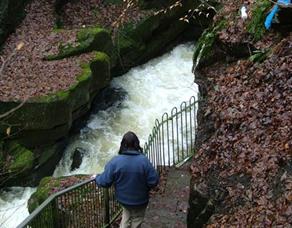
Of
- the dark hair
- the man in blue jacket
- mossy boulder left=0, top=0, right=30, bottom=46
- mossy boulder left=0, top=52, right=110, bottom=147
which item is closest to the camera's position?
the dark hair

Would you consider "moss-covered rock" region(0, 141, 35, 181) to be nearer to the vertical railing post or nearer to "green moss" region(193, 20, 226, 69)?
the vertical railing post

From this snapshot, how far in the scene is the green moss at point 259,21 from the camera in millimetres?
8594

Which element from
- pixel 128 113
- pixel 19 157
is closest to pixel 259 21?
pixel 19 157

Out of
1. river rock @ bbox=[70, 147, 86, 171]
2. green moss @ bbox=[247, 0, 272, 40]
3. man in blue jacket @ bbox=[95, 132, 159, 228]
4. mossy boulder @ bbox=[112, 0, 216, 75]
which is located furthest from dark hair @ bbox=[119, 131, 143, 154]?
mossy boulder @ bbox=[112, 0, 216, 75]

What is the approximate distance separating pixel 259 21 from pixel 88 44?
9052 mm

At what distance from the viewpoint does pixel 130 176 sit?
695 centimetres

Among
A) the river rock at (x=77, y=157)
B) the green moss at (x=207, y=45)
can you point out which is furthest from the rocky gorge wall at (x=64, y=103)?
the green moss at (x=207, y=45)

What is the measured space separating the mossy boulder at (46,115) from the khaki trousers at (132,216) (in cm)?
680

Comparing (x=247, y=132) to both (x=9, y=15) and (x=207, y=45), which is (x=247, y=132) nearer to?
(x=207, y=45)

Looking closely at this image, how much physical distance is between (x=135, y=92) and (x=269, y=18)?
10.3m

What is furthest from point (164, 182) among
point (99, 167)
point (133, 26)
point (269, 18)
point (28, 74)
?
point (133, 26)

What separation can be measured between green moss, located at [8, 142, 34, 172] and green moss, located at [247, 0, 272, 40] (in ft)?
24.2

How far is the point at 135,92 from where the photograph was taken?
18.2 m

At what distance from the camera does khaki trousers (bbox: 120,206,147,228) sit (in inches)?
288
